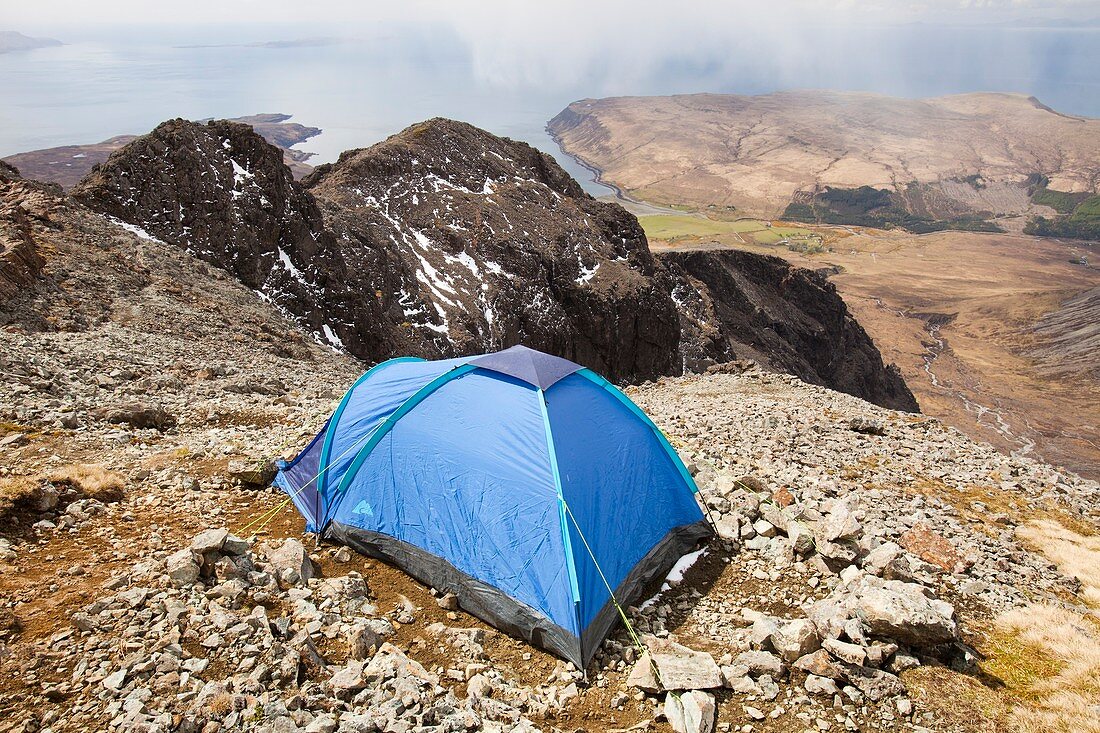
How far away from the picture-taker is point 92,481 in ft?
29.0

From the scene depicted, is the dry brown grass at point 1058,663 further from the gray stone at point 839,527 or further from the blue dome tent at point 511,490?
the blue dome tent at point 511,490

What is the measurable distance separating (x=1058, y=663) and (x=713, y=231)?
6395 inches

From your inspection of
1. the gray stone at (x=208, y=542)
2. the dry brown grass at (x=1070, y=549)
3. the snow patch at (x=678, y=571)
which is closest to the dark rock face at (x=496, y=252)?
the snow patch at (x=678, y=571)

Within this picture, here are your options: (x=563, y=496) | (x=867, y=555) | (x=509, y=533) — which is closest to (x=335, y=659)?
(x=509, y=533)

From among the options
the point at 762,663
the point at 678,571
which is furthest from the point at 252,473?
the point at 762,663

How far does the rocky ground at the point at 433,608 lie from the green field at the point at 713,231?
120406 mm

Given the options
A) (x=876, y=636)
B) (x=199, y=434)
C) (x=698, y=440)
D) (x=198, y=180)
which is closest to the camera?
(x=876, y=636)

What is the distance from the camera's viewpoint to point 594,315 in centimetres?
4291

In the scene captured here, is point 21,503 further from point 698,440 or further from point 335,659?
point 698,440

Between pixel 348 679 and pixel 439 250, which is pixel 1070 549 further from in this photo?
pixel 439 250

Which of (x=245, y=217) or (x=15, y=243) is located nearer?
(x=15, y=243)

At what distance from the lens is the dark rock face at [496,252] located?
3631cm

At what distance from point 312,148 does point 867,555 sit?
190 m

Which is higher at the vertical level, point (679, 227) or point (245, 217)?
point (245, 217)
